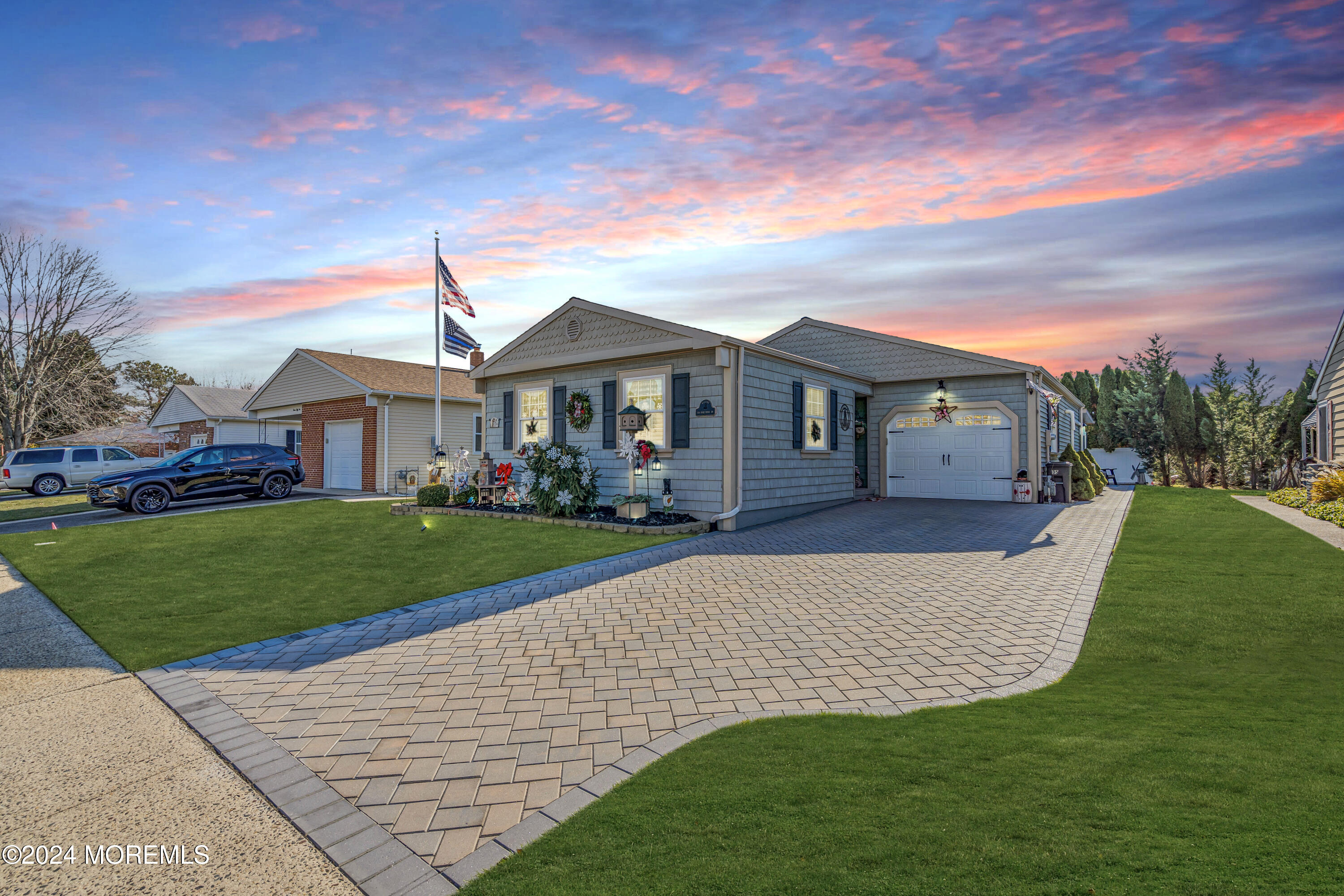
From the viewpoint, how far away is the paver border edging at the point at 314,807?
2.31 metres

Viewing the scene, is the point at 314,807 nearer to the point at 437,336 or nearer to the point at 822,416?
the point at 822,416

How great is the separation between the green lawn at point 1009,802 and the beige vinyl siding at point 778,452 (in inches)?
299

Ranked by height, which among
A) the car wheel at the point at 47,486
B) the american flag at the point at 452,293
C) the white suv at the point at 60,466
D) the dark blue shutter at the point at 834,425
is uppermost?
the american flag at the point at 452,293

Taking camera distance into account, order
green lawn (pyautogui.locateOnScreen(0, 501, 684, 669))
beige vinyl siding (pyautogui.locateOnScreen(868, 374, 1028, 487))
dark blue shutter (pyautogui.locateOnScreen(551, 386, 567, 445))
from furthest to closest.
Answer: beige vinyl siding (pyautogui.locateOnScreen(868, 374, 1028, 487))
dark blue shutter (pyautogui.locateOnScreen(551, 386, 567, 445))
green lawn (pyautogui.locateOnScreen(0, 501, 684, 669))

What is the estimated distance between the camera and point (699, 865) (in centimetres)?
225

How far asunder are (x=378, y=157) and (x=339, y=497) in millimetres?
10503

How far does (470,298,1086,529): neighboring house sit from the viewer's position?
37.8 feet

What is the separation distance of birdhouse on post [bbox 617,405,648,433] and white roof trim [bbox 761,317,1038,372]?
7417 mm

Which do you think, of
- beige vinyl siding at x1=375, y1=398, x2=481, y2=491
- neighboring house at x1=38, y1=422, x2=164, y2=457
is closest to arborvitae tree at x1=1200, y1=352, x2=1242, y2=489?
beige vinyl siding at x1=375, y1=398, x2=481, y2=491

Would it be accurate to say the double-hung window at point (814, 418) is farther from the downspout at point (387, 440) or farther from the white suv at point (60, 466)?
the white suv at point (60, 466)

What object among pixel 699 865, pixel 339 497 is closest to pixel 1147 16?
pixel 699 865

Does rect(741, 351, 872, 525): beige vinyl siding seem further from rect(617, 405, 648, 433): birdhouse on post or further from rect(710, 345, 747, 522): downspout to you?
rect(617, 405, 648, 433): birdhouse on post

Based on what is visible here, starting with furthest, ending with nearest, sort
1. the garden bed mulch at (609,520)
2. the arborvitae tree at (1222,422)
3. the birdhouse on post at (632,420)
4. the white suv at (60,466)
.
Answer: the arborvitae tree at (1222,422)
the white suv at (60,466)
the birdhouse on post at (632,420)
the garden bed mulch at (609,520)

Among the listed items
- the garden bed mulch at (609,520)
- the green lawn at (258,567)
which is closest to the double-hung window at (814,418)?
the garden bed mulch at (609,520)
